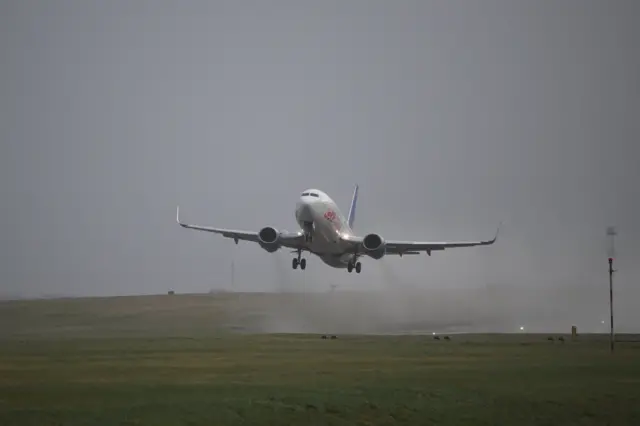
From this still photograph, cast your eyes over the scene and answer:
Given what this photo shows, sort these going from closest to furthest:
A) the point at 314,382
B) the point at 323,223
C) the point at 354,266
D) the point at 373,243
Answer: the point at 314,382 < the point at 323,223 < the point at 373,243 < the point at 354,266

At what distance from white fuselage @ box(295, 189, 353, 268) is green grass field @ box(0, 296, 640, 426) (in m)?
10.1

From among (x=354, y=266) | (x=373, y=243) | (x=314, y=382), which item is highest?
(x=373, y=243)

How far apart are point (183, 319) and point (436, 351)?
147 ft

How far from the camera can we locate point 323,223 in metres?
75.6

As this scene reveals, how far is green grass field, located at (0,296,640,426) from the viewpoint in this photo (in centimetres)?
3706

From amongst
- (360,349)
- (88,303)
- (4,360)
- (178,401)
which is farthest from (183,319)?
(178,401)

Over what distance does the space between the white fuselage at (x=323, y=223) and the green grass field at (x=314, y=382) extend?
396 inches

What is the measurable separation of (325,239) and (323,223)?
2316mm

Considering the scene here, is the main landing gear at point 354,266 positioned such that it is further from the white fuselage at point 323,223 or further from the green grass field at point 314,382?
the green grass field at point 314,382

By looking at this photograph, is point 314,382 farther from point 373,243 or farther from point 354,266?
point 354,266

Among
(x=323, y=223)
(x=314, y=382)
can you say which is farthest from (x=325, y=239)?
(x=314, y=382)

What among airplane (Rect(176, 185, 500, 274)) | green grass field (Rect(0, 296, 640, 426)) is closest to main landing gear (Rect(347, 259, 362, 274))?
airplane (Rect(176, 185, 500, 274))

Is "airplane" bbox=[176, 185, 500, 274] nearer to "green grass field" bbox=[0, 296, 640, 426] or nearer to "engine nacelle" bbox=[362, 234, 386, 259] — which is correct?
"engine nacelle" bbox=[362, 234, 386, 259]

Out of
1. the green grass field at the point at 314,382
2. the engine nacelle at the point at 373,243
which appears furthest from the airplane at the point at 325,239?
the green grass field at the point at 314,382
